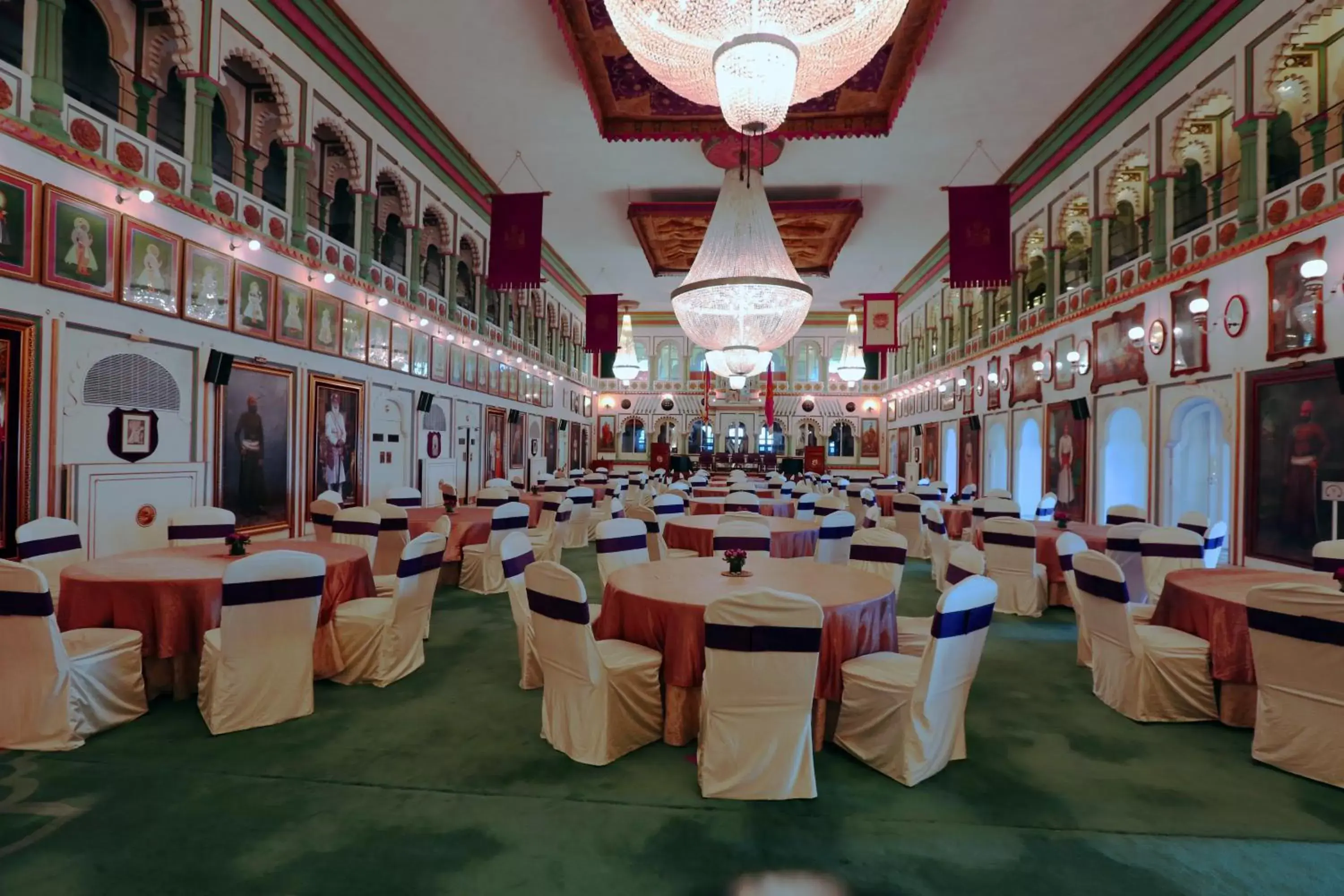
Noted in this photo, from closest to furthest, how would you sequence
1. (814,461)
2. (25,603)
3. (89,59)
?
(25,603) < (89,59) < (814,461)

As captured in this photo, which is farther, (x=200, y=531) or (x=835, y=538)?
(x=835, y=538)

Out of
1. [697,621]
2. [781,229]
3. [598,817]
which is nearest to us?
[598,817]

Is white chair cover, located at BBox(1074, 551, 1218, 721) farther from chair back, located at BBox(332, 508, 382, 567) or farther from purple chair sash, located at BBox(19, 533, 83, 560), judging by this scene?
purple chair sash, located at BBox(19, 533, 83, 560)

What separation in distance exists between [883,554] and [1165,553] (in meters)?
2.52

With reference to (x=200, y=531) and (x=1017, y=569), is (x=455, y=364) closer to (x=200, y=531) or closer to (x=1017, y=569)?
(x=200, y=531)

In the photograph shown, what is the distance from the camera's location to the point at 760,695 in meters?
2.98

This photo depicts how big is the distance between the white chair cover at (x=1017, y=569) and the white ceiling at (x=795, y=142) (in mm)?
6412

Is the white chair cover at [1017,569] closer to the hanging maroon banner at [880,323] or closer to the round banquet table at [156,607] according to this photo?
the round banquet table at [156,607]

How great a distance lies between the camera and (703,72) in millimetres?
4527

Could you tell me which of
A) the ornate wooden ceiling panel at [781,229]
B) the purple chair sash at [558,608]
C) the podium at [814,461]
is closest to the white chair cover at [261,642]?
the purple chair sash at [558,608]

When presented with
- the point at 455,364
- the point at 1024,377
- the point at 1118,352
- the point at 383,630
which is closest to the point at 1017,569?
the point at 383,630

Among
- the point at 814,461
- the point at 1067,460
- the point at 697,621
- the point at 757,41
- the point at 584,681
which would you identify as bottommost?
the point at 584,681

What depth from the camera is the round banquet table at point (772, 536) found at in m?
6.69

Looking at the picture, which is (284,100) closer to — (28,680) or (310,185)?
(310,185)
